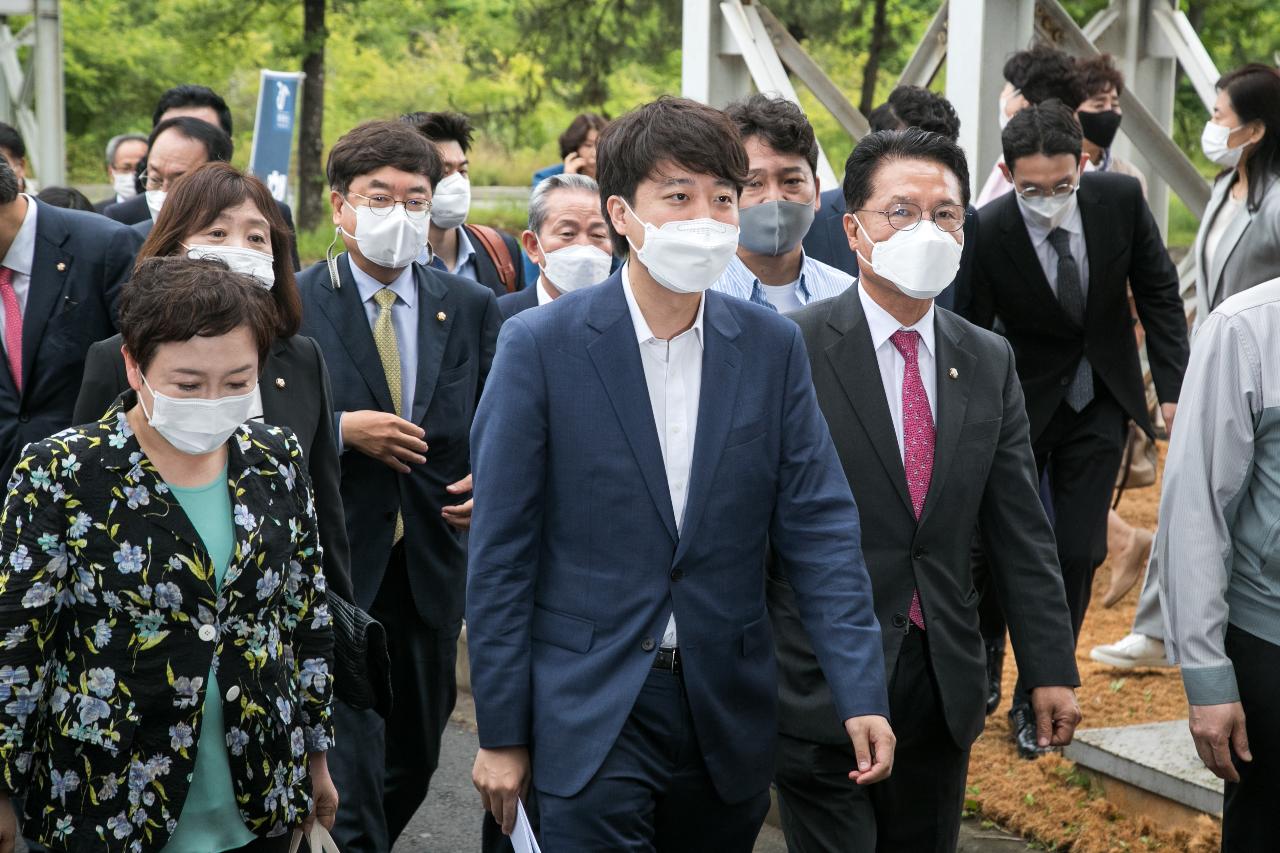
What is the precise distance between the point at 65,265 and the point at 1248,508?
3879 millimetres

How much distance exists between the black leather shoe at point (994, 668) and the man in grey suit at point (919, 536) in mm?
2635

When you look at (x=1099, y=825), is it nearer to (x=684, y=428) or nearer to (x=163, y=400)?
(x=684, y=428)

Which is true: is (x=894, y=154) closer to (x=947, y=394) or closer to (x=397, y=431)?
(x=947, y=394)

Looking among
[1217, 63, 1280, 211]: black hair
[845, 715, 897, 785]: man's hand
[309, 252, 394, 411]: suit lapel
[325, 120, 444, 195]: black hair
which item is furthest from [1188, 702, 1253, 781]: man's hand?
[1217, 63, 1280, 211]: black hair

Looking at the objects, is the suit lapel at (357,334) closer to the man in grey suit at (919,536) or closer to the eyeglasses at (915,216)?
the man in grey suit at (919,536)

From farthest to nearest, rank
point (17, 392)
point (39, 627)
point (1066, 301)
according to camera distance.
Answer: point (1066, 301) → point (17, 392) → point (39, 627)

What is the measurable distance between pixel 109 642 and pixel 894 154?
230cm

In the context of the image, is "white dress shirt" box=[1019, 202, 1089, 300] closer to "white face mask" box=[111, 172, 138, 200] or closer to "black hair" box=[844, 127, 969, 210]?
"black hair" box=[844, 127, 969, 210]

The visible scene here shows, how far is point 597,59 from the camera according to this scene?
19.8 metres

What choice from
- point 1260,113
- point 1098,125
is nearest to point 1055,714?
point 1260,113

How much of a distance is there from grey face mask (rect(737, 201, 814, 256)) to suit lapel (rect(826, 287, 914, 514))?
46.3 inches

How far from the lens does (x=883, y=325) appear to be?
162 inches

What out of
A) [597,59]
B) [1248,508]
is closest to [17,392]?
[1248,508]

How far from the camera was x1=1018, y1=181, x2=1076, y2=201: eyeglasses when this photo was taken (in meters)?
6.47
